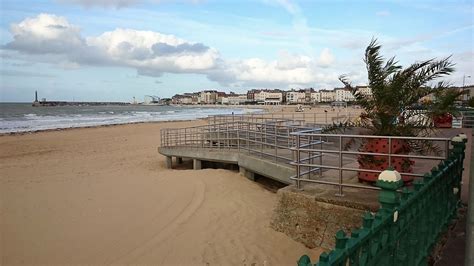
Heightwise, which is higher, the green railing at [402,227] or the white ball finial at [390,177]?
the white ball finial at [390,177]

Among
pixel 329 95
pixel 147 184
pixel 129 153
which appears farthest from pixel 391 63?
Answer: pixel 329 95

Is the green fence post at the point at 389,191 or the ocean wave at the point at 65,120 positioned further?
the ocean wave at the point at 65,120

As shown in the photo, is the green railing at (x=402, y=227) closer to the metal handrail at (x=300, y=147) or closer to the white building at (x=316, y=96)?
the metal handrail at (x=300, y=147)

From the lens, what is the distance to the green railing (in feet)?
6.72

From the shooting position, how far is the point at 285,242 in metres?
6.38

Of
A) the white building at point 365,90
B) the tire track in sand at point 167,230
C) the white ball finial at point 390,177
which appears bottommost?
the tire track in sand at point 167,230

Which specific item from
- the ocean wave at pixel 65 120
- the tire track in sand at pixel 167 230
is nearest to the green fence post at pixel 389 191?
the tire track in sand at pixel 167 230

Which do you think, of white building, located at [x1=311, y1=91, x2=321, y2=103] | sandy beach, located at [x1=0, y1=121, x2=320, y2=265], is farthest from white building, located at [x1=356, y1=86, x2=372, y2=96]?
white building, located at [x1=311, y1=91, x2=321, y2=103]

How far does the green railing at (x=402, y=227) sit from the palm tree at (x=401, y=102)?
1.27 metres

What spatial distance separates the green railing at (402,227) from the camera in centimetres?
205

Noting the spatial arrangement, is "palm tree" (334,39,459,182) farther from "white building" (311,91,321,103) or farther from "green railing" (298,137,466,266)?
"white building" (311,91,321,103)

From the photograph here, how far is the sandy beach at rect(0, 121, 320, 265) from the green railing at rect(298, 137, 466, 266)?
7.35ft

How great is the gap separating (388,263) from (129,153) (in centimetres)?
1972

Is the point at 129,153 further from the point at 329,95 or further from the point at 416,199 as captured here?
the point at 329,95
